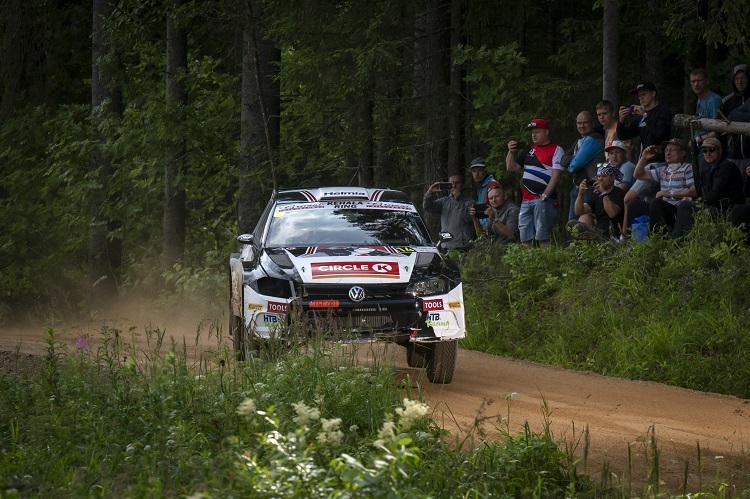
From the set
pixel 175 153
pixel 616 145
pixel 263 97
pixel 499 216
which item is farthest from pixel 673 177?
pixel 175 153

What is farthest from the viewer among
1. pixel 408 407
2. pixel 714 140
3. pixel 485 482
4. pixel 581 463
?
pixel 714 140

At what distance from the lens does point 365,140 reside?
2122 cm

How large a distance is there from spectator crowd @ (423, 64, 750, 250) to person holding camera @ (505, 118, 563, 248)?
15 millimetres

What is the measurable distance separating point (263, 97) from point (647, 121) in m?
9.17

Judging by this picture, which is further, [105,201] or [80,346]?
[105,201]

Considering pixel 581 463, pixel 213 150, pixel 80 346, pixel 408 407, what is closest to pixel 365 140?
pixel 213 150

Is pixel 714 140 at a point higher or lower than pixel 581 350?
higher

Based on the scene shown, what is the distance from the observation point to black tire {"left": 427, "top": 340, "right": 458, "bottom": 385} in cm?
1106

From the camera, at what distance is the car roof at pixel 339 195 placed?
41.4 ft

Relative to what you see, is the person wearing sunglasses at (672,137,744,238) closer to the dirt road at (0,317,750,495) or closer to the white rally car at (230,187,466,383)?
the dirt road at (0,317,750,495)

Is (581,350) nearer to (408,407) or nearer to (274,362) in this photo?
(274,362)

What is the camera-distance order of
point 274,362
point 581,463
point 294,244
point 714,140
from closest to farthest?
point 581,463 < point 274,362 < point 294,244 < point 714,140

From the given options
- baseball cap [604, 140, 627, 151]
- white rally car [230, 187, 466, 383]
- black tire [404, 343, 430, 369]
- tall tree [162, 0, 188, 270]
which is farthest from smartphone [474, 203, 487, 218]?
tall tree [162, 0, 188, 270]

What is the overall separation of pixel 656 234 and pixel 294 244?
16.8 ft
